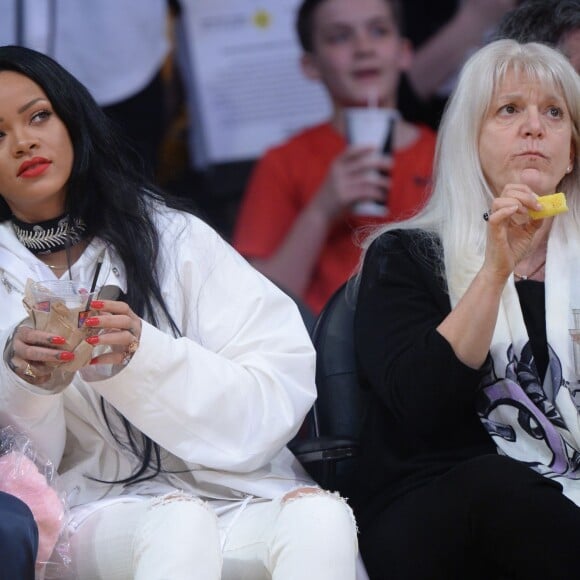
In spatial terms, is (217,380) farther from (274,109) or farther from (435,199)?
(274,109)

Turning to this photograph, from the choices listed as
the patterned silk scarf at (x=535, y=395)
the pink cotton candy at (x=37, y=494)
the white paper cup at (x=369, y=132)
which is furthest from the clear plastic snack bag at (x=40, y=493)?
the white paper cup at (x=369, y=132)

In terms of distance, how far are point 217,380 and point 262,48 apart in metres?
2.16

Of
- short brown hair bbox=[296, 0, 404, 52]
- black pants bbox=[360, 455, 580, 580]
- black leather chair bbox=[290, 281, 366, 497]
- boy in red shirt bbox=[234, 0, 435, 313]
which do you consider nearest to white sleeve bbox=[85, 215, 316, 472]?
black leather chair bbox=[290, 281, 366, 497]

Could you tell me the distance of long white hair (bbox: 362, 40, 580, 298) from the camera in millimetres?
3283

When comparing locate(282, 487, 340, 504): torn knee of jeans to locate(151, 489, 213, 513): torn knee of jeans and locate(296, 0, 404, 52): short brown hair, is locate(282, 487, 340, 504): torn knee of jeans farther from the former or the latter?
locate(296, 0, 404, 52): short brown hair

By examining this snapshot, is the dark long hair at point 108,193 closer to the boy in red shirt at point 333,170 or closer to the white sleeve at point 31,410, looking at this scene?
the white sleeve at point 31,410

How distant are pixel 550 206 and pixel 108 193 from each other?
101cm

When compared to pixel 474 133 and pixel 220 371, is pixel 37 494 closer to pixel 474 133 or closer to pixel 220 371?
pixel 220 371

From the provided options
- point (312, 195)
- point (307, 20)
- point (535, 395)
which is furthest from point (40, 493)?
point (307, 20)

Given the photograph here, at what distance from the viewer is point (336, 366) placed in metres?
3.37

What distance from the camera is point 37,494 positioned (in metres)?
2.79

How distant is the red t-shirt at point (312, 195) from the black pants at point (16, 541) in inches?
84.4

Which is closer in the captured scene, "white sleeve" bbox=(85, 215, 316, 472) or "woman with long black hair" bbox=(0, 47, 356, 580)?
"woman with long black hair" bbox=(0, 47, 356, 580)

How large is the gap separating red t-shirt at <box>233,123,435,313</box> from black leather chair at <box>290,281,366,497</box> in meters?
1.18
